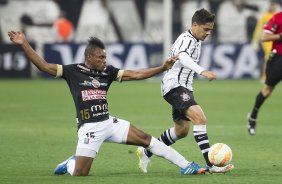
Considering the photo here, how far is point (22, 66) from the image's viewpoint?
32.1m

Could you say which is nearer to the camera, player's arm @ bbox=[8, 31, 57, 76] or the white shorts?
player's arm @ bbox=[8, 31, 57, 76]

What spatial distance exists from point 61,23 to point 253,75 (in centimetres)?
799

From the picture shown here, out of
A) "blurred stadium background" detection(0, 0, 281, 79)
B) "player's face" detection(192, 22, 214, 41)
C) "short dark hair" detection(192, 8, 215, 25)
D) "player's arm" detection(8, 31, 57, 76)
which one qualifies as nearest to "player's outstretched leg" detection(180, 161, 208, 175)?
"player's face" detection(192, 22, 214, 41)

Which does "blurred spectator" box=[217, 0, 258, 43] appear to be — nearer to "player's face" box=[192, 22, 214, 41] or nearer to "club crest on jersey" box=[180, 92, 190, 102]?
"player's face" box=[192, 22, 214, 41]

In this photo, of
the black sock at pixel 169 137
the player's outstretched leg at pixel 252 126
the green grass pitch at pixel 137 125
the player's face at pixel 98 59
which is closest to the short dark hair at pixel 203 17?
the player's face at pixel 98 59

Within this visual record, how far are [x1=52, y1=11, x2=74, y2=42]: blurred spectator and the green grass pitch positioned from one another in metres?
5.81

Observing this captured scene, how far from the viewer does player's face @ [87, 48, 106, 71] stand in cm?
1083

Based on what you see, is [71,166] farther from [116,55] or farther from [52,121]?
[116,55]

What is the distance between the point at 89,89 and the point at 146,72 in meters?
0.73

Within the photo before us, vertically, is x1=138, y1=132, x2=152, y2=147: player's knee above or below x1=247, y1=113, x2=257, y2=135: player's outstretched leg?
above

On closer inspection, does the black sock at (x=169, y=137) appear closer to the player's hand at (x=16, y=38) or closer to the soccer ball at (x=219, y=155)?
the soccer ball at (x=219, y=155)

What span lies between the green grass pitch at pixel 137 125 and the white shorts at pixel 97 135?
34cm

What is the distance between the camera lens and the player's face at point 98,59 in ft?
35.5

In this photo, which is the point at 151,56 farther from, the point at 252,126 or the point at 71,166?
the point at 71,166
